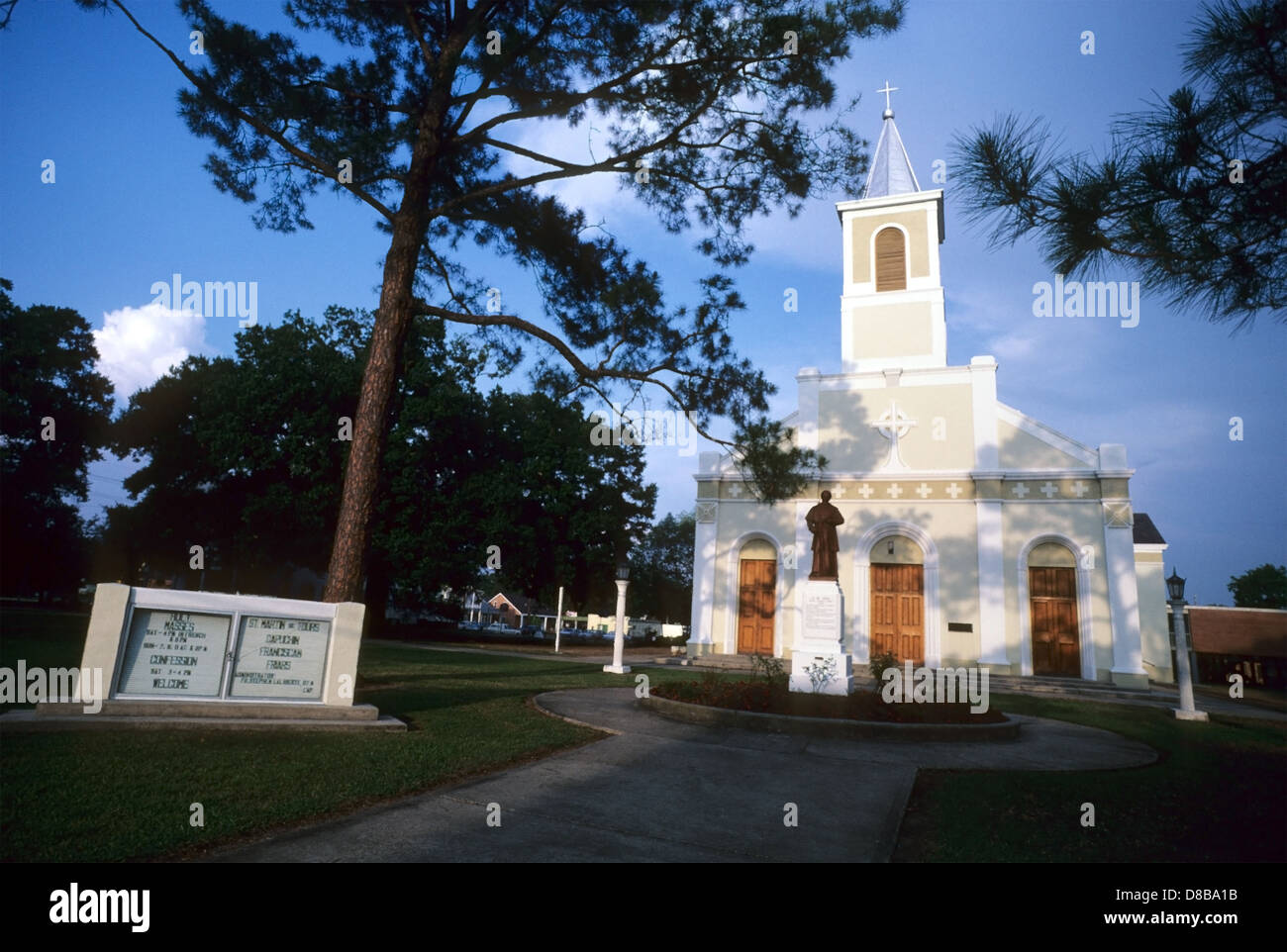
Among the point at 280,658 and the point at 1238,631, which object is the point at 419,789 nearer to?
the point at 280,658

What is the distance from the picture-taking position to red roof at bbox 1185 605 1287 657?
2630cm

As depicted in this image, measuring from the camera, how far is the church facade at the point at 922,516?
2003 centimetres

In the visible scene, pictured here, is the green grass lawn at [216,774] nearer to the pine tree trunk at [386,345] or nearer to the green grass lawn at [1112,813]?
the pine tree trunk at [386,345]

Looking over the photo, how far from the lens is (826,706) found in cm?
911

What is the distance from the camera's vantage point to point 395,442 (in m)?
24.4

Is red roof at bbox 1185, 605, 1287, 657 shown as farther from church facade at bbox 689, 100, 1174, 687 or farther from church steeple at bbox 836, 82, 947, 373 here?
church steeple at bbox 836, 82, 947, 373

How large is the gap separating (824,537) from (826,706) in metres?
3.65

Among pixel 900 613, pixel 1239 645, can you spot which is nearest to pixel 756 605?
pixel 900 613

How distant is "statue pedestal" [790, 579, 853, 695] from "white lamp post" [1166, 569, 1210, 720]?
6.23m

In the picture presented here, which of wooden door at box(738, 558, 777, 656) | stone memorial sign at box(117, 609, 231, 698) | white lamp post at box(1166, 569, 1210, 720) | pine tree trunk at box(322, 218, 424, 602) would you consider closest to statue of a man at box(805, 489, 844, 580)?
white lamp post at box(1166, 569, 1210, 720)

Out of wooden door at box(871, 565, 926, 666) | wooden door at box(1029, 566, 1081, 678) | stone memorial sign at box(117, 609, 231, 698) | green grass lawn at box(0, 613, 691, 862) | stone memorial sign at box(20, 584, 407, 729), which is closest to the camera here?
green grass lawn at box(0, 613, 691, 862)

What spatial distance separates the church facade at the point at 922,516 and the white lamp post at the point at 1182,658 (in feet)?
20.7
